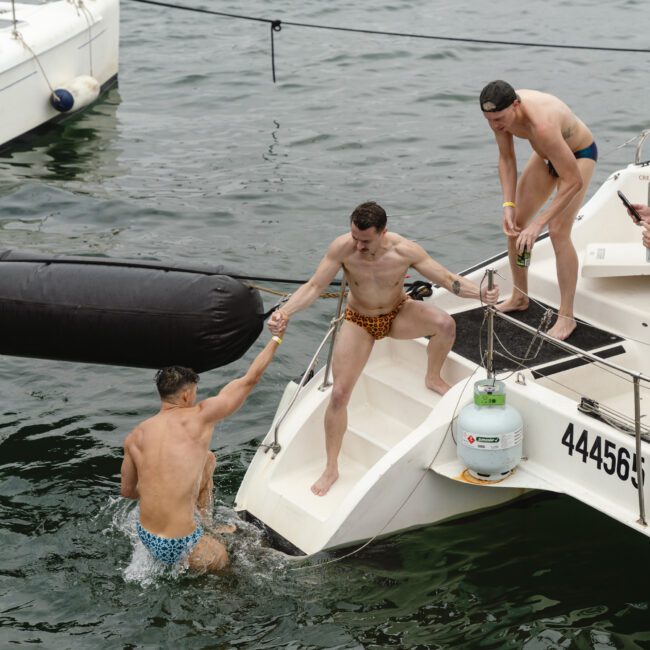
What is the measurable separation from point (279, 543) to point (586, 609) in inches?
74.9

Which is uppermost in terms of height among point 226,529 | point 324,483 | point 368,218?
point 368,218

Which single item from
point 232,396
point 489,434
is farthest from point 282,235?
point 489,434

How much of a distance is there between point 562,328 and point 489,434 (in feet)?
5.27

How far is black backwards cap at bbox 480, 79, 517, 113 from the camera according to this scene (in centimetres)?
739

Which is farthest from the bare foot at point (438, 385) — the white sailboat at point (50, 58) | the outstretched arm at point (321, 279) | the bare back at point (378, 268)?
the white sailboat at point (50, 58)

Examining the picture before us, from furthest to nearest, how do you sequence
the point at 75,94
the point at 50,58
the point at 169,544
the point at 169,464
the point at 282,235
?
1. the point at 75,94
2. the point at 50,58
3. the point at 282,235
4. the point at 169,544
5. the point at 169,464

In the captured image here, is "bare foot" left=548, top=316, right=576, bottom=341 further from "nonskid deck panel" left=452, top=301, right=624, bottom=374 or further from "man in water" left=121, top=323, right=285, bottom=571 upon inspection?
"man in water" left=121, top=323, right=285, bottom=571

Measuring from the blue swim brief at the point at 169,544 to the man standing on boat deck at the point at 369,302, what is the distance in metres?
0.94

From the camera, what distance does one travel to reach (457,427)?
6.96m

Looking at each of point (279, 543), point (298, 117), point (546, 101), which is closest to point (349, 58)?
point (298, 117)

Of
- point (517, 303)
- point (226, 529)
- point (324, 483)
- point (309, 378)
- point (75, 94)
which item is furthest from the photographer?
point (75, 94)

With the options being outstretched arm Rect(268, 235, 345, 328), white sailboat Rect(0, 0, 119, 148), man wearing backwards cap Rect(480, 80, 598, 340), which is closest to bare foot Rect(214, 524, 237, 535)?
outstretched arm Rect(268, 235, 345, 328)

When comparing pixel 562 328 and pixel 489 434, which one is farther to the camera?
pixel 562 328

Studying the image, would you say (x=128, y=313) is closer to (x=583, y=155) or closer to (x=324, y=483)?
(x=324, y=483)
